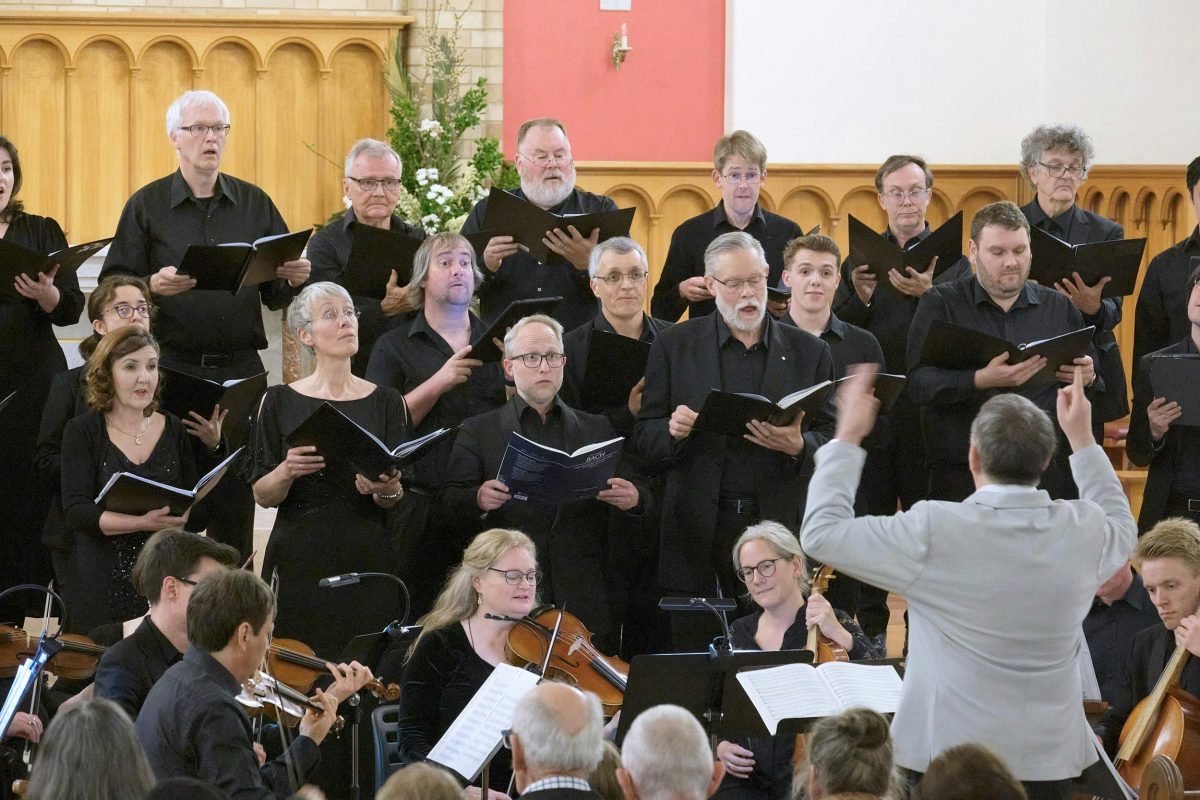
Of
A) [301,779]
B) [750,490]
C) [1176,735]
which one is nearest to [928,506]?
[1176,735]

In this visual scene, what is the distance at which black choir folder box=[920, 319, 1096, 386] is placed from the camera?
4.86 m

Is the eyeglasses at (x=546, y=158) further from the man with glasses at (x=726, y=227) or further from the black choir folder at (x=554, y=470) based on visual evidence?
the black choir folder at (x=554, y=470)

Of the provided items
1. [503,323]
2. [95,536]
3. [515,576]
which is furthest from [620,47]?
[515,576]

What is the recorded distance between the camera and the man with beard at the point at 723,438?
4918 mm

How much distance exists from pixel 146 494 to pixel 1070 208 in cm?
363

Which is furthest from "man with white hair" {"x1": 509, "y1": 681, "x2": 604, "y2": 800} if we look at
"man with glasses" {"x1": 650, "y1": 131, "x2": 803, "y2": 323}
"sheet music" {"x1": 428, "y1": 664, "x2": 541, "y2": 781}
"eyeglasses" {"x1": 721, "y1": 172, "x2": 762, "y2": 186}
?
"eyeglasses" {"x1": 721, "y1": 172, "x2": 762, "y2": 186}

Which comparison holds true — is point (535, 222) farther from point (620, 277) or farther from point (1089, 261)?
point (1089, 261)

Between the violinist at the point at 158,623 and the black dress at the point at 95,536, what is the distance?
2.87 feet

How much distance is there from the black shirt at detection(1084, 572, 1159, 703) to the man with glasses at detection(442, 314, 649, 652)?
140 cm

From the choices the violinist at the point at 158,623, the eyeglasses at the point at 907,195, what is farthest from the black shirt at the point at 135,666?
the eyeglasses at the point at 907,195

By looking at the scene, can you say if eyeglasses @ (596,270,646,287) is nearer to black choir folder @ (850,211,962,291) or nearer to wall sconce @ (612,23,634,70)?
black choir folder @ (850,211,962,291)

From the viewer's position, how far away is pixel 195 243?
5559mm

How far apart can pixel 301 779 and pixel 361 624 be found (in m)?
1.17

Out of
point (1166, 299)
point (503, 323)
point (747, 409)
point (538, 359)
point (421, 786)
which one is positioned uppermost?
point (1166, 299)
